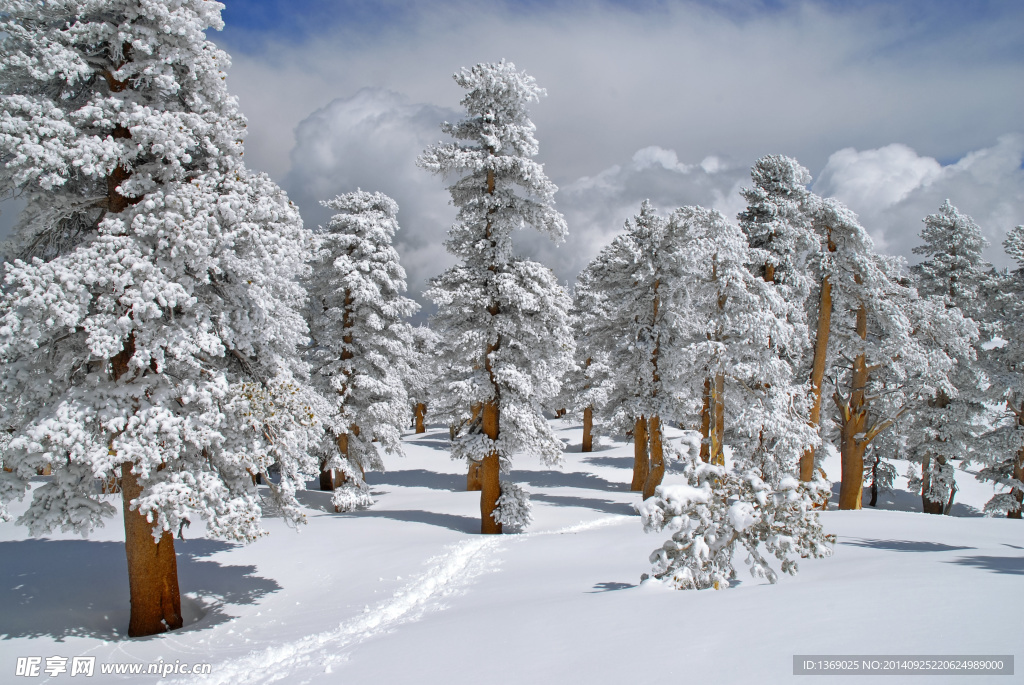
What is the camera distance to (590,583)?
8766 millimetres

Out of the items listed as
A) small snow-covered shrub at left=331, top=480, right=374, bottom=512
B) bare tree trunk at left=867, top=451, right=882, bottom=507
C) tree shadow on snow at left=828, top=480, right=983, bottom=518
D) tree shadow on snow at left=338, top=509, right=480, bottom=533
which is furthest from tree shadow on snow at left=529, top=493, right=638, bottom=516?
bare tree trunk at left=867, top=451, right=882, bottom=507

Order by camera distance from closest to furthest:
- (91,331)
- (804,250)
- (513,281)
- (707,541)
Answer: (707,541) → (91,331) → (513,281) → (804,250)

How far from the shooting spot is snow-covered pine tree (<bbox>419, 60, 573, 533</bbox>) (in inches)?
645

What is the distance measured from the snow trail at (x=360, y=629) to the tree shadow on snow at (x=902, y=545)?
6.82 metres

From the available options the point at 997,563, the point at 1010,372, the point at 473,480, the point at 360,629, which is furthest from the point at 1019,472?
the point at 360,629

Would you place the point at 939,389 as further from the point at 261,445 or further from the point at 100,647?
the point at 100,647

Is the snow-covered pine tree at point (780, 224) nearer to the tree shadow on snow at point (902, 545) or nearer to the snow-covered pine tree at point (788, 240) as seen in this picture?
the snow-covered pine tree at point (788, 240)

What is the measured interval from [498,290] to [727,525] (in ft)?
35.7

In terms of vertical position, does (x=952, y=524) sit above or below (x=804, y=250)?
below

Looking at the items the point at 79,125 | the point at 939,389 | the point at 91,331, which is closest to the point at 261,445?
the point at 91,331

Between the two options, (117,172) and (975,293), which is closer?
(117,172)

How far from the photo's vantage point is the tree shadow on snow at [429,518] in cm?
1837

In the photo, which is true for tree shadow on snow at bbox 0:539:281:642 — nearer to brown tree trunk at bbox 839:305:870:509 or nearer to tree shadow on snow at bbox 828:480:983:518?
brown tree trunk at bbox 839:305:870:509

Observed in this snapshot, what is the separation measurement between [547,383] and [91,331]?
1158cm
